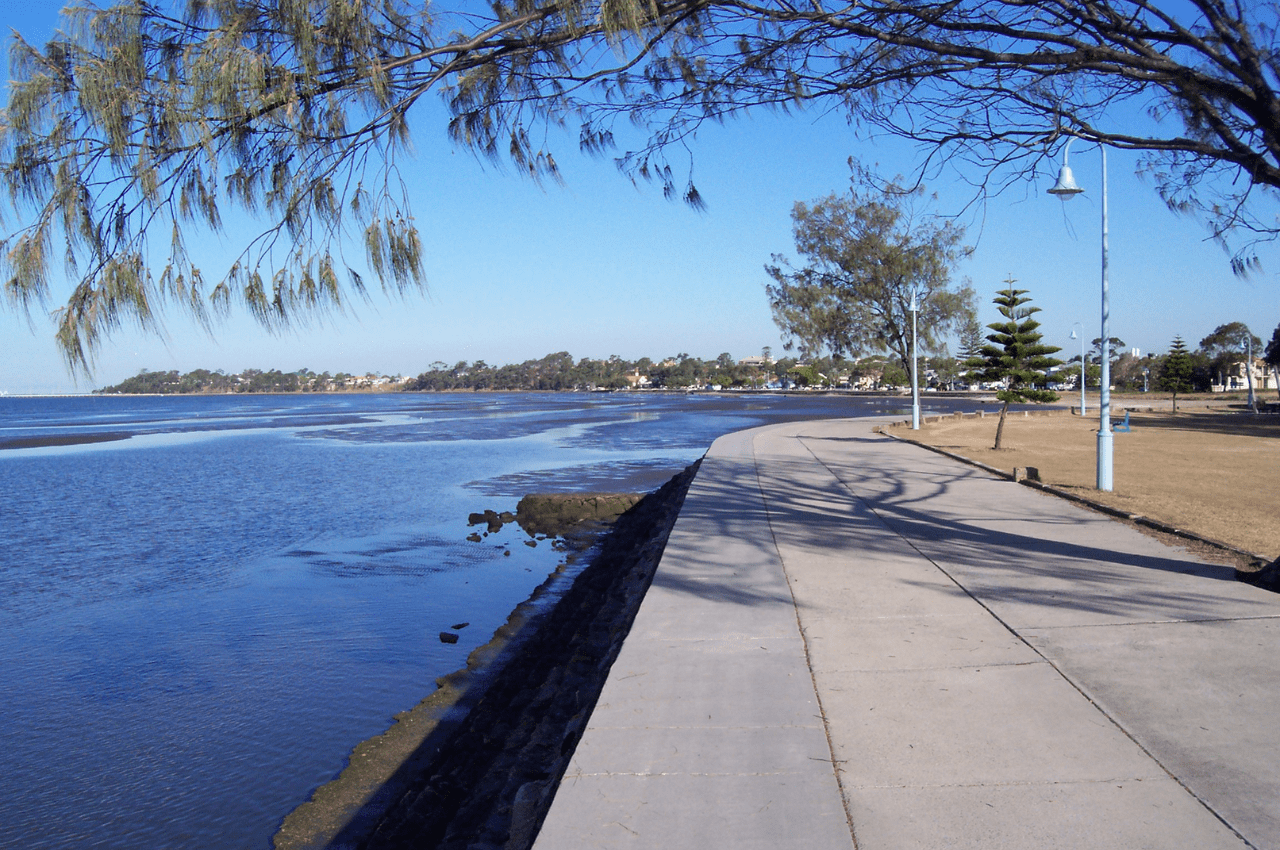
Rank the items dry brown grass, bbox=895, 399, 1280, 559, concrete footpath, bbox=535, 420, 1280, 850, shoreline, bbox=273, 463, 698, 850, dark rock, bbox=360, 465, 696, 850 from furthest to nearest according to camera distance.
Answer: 1. dry brown grass, bbox=895, 399, 1280, 559
2. shoreline, bbox=273, 463, 698, 850
3. dark rock, bbox=360, 465, 696, 850
4. concrete footpath, bbox=535, 420, 1280, 850

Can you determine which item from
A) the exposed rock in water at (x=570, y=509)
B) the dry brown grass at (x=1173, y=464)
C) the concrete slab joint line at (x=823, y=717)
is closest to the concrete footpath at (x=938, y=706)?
the concrete slab joint line at (x=823, y=717)

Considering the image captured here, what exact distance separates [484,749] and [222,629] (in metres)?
6.23

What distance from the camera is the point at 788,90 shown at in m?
7.02

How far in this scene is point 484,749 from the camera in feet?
21.8

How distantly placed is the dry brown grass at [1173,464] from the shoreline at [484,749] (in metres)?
6.59

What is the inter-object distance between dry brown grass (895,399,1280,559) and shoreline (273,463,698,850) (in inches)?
259

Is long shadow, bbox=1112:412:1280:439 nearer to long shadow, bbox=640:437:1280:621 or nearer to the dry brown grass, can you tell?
the dry brown grass

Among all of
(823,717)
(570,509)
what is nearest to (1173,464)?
(570,509)

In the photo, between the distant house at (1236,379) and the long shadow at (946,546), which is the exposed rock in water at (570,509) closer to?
the long shadow at (946,546)

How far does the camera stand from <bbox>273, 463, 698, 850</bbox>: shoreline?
525 centimetres

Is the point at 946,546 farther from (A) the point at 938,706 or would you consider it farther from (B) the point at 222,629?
(B) the point at 222,629

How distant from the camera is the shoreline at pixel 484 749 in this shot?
17.2 feet

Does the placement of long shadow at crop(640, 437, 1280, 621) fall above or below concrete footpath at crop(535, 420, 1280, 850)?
above

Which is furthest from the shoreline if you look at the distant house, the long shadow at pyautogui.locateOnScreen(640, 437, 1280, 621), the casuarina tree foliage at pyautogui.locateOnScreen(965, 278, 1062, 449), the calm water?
the distant house
